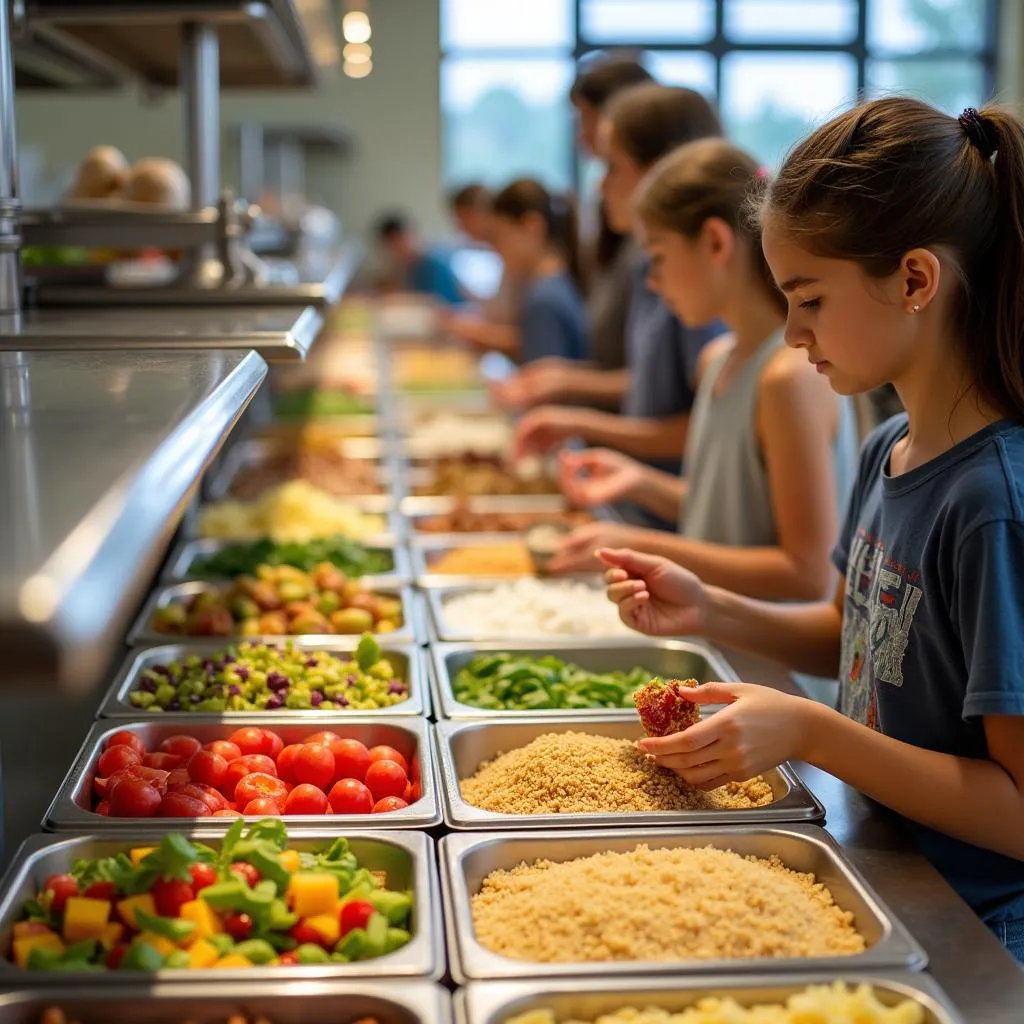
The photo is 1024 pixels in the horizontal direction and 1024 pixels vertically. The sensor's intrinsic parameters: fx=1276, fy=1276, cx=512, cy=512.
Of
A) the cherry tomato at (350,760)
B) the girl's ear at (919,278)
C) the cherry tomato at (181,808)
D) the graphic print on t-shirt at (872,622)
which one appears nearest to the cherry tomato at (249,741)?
the cherry tomato at (350,760)

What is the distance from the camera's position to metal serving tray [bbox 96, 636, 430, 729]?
196 cm

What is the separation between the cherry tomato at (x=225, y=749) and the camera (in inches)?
71.2

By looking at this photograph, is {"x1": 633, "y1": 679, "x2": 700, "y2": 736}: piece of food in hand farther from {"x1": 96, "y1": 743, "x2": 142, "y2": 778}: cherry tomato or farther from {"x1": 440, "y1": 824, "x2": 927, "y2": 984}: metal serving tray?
{"x1": 96, "y1": 743, "x2": 142, "y2": 778}: cherry tomato

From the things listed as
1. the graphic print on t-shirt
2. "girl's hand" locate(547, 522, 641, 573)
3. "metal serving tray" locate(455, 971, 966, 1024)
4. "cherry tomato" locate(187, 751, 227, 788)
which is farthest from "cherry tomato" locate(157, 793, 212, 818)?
A: "girl's hand" locate(547, 522, 641, 573)

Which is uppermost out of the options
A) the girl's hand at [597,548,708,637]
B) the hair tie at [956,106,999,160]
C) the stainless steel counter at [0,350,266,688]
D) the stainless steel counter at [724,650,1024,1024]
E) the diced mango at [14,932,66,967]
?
the hair tie at [956,106,999,160]

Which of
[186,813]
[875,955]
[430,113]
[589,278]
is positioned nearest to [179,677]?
[186,813]

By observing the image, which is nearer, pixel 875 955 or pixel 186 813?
pixel 875 955

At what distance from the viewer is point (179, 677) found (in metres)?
Result: 2.12

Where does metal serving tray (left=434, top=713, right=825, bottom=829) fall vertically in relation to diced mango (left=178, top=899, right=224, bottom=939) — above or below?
below

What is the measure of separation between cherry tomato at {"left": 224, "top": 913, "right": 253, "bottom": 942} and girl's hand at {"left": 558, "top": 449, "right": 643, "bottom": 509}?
1.73m

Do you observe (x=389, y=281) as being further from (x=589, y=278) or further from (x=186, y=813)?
(x=186, y=813)

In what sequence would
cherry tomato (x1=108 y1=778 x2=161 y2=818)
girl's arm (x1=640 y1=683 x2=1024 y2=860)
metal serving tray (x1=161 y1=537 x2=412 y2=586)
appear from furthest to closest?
metal serving tray (x1=161 y1=537 x2=412 y2=586)
cherry tomato (x1=108 y1=778 x2=161 y2=818)
girl's arm (x1=640 y1=683 x2=1024 y2=860)

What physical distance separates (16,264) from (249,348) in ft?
1.70

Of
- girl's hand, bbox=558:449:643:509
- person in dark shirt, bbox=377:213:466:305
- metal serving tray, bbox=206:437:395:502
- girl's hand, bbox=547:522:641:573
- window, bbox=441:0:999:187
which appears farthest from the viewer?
window, bbox=441:0:999:187
